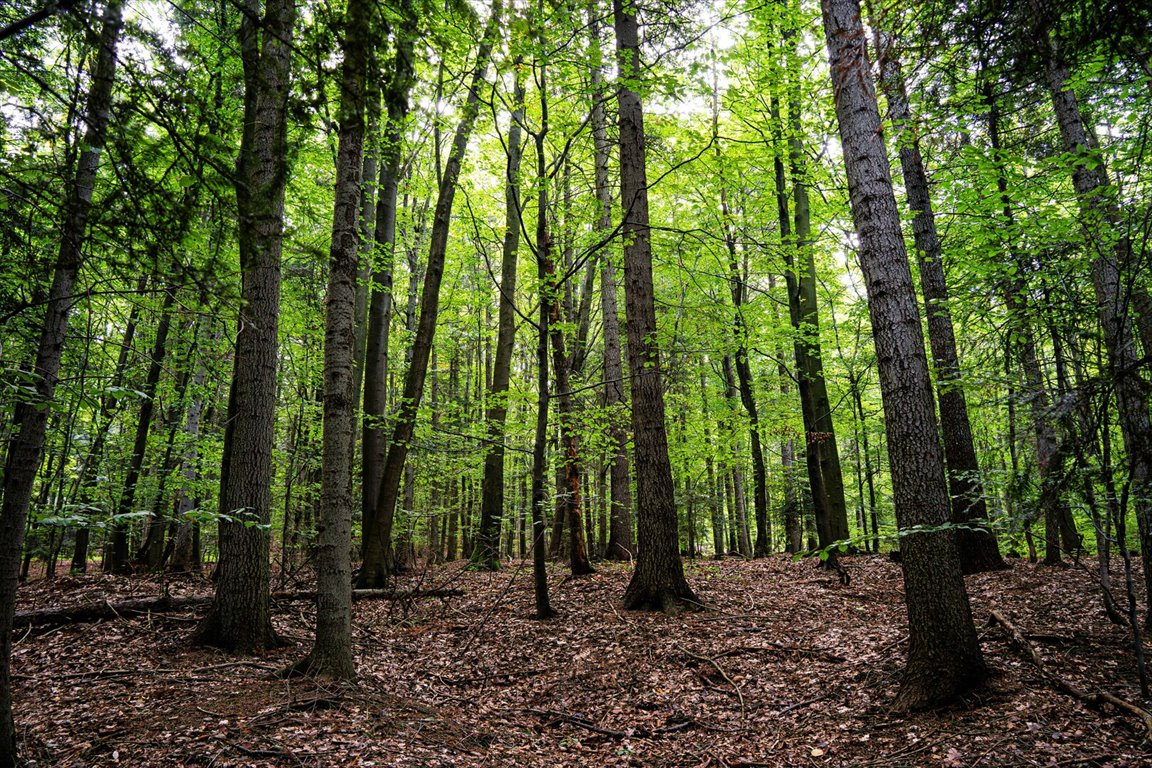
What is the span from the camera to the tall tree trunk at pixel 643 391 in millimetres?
7754

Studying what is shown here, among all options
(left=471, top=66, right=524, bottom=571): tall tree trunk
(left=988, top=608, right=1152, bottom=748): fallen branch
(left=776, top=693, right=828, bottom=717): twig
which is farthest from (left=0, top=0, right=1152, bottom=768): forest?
(left=471, top=66, right=524, bottom=571): tall tree trunk

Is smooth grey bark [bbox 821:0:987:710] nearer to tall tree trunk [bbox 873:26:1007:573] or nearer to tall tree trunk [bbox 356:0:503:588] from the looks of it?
tall tree trunk [bbox 873:26:1007:573]

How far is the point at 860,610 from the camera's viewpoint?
24.9ft

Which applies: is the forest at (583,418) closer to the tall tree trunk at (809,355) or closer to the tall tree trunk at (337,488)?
the tall tree trunk at (337,488)

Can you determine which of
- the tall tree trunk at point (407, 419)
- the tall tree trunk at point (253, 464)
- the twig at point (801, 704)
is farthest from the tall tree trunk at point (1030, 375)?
the tall tree trunk at point (407, 419)

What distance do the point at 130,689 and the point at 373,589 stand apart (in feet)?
15.8

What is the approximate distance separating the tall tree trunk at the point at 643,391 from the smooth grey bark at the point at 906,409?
291cm

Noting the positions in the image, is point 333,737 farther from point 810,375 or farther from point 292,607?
point 810,375

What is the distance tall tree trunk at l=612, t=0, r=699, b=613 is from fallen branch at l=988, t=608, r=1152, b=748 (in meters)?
3.55

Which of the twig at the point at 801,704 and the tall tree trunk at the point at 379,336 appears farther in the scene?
the tall tree trunk at the point at 379,336

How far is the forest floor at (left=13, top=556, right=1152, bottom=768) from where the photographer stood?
4.07m

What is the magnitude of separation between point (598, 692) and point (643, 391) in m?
3.81

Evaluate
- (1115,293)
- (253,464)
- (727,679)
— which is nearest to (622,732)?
Result: (727,679)

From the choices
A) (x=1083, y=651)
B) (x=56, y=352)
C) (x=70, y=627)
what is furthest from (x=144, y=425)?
(x=1083, y=651)
